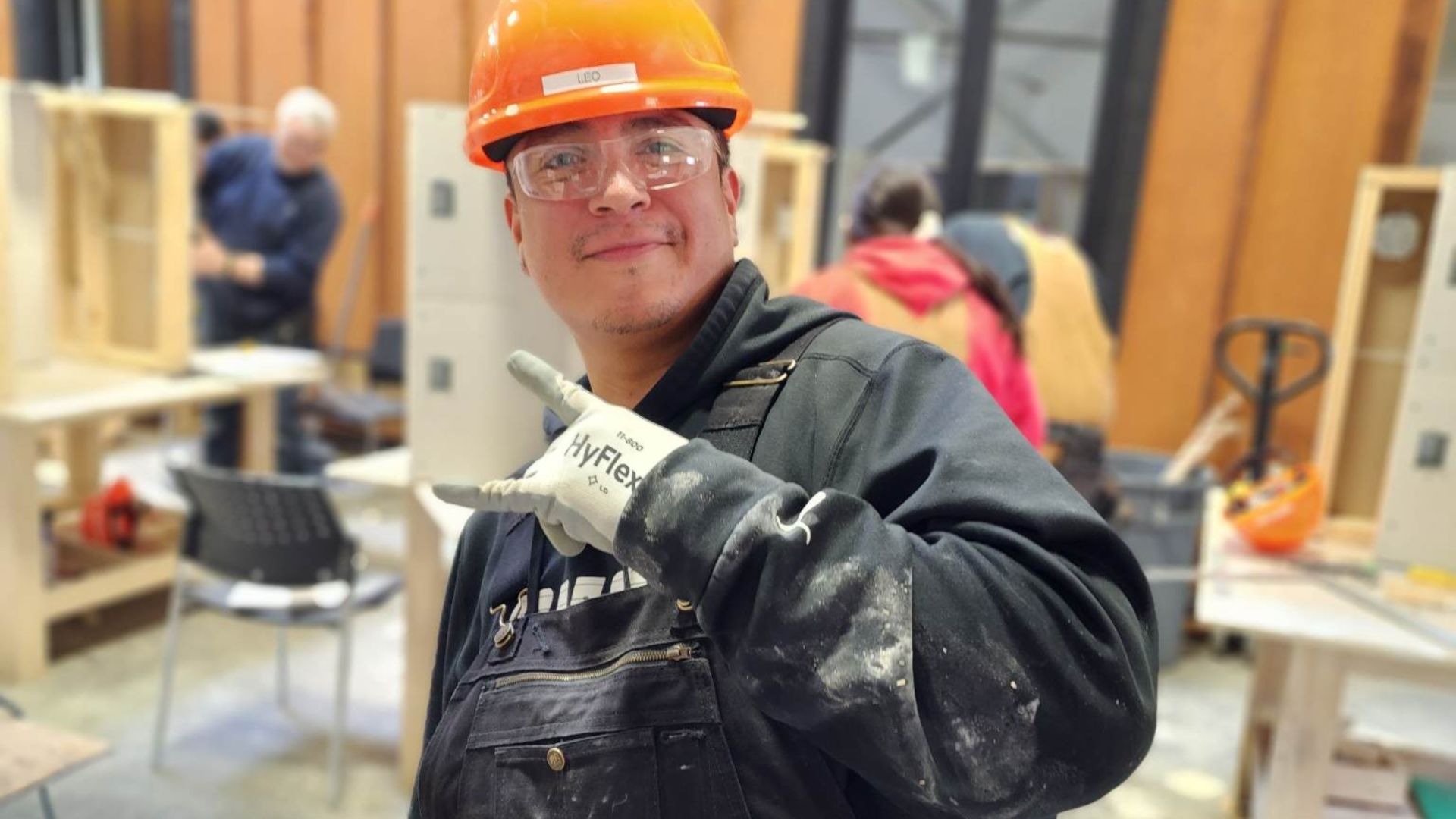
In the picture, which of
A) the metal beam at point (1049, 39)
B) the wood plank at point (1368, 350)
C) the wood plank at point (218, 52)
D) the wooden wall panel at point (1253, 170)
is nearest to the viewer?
the wood plank at point (1368, 350)

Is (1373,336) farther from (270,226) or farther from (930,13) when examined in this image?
(930,13)

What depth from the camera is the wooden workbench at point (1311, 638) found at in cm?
217

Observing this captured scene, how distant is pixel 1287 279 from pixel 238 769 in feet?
13.3

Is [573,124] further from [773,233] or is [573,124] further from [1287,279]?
[1287,279]

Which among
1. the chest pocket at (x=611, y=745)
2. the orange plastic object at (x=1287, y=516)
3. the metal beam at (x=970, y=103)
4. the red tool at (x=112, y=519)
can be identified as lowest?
the red tool at (x=112, y=519)

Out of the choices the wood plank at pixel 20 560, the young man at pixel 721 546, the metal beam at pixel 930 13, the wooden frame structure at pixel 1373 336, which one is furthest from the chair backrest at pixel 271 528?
the metal beam at pixel 930 13

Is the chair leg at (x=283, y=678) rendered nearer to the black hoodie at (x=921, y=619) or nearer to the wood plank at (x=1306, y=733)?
the wood plank at (x=1306, y=733)

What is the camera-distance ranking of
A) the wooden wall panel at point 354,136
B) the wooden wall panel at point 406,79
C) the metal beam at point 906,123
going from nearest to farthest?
the wooden wall panel at point 406,79, the wooden wall panel at point 354,136, the metal beam at point 906,123

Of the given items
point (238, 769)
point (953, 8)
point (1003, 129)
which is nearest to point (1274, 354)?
point (238, 769)

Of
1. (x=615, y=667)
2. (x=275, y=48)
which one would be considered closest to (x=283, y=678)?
(x=615, y=667)

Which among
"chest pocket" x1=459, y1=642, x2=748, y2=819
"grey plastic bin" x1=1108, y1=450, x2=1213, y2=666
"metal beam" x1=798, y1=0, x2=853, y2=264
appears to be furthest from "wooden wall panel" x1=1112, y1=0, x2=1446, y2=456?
"chest pocket" x1=459, y1=642, x2=748, y2=819

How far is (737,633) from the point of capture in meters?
0.72

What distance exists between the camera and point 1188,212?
14.1 feet

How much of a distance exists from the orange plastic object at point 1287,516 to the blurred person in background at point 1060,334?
2.02ft
